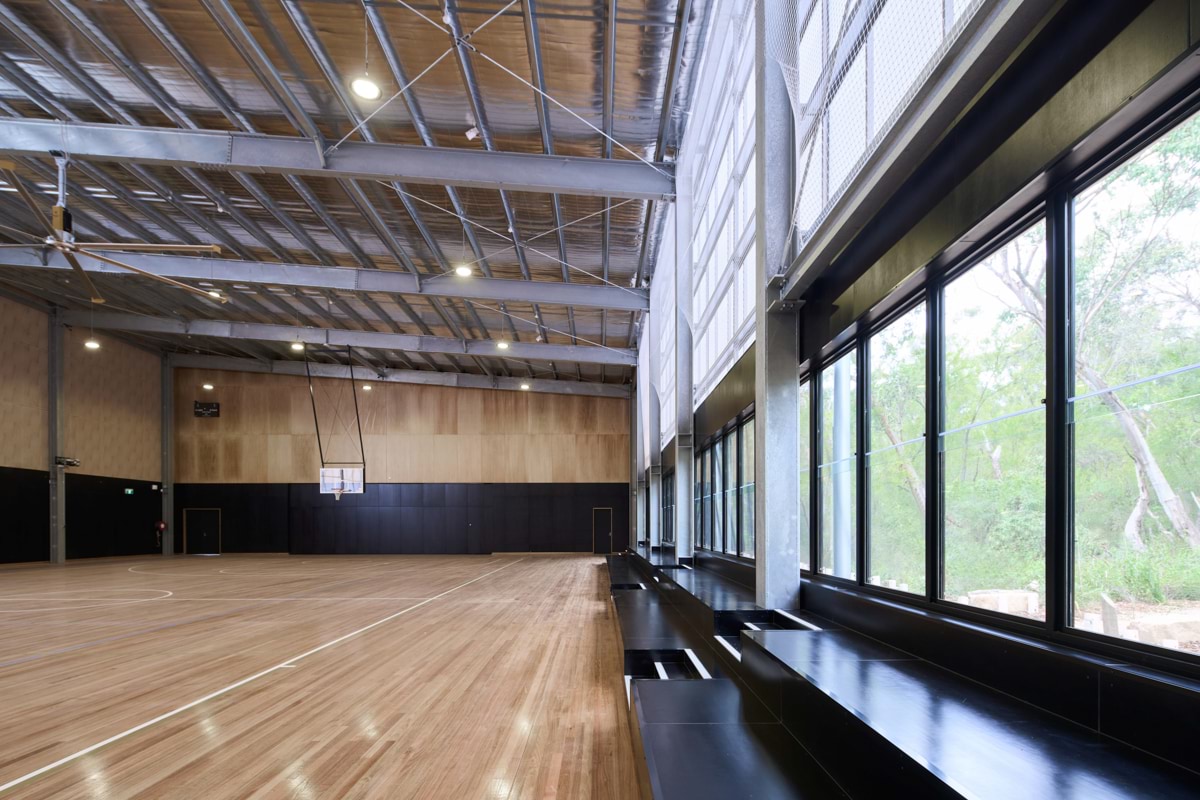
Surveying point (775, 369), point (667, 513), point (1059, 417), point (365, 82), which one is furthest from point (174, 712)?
point (667, 513)

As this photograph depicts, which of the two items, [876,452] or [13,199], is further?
[13,199]

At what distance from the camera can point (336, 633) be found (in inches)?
313

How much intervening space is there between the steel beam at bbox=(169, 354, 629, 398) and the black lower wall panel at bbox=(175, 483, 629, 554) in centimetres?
316

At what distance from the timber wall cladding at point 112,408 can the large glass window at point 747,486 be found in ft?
64.5

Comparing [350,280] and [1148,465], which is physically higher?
[350,280]

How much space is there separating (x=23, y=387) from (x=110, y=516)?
16.4 feet

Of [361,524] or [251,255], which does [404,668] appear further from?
[361,524]

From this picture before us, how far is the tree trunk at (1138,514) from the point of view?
7.18ft

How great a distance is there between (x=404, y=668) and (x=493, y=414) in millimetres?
19915

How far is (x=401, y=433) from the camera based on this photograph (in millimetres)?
25734

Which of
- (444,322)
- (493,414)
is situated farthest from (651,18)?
(493,414)

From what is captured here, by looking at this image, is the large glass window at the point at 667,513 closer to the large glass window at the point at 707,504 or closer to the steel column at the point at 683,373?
the large glass window at the point at 707,504

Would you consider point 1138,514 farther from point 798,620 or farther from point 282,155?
point 282,155

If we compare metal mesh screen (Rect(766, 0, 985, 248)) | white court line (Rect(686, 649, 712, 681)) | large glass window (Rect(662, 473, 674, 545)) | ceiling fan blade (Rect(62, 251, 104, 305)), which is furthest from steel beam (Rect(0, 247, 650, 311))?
white court line (Rect(686, 649, 712, 681))
